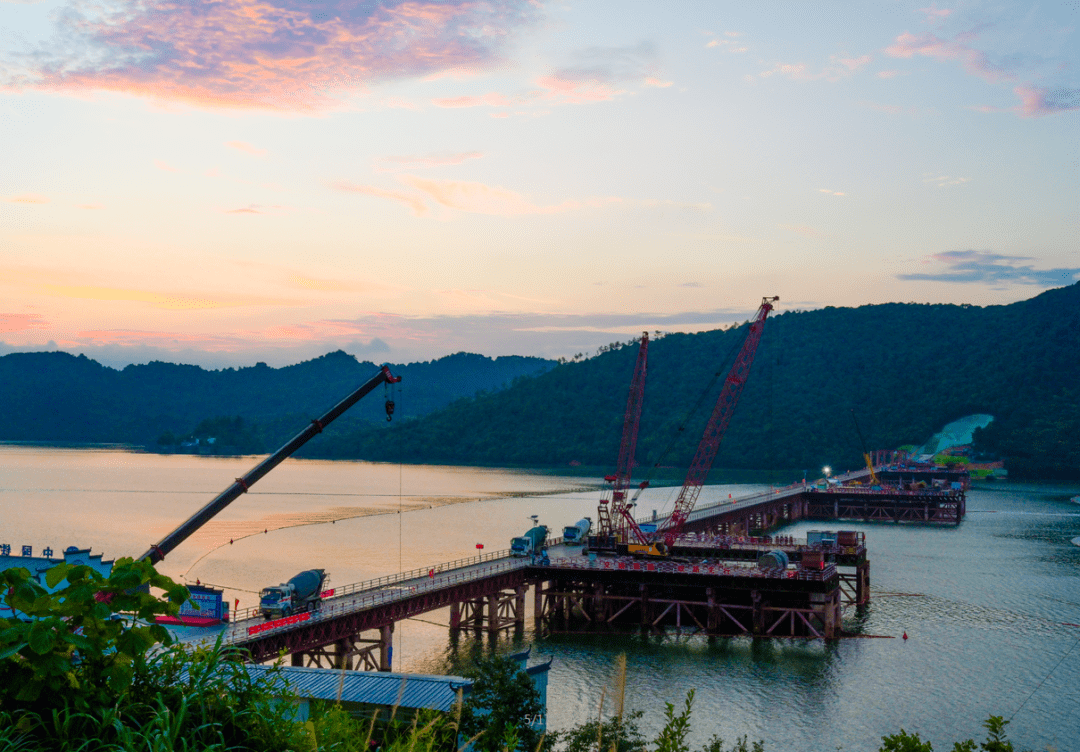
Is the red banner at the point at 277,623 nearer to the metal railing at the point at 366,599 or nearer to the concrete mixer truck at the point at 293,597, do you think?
the metal railing at the point at 366,599

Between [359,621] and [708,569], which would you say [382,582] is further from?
[708,569]

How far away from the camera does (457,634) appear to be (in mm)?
70500

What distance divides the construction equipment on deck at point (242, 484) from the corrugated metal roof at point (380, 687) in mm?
21440

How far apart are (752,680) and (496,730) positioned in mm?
35224

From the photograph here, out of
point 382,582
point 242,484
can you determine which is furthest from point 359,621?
point 382,582

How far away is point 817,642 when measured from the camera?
2771 inches

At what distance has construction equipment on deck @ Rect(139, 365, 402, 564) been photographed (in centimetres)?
5594

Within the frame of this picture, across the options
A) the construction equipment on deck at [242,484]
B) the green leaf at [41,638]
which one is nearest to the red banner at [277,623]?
the construction equipment on deck at [242,484]

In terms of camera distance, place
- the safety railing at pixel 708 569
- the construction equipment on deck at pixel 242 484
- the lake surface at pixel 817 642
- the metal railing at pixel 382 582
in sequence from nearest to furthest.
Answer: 1. the lake surface at pixel 817 642
2. the construction equipment on deck at pixel 242 484
3. the metal railing at pixel 382 582
4. the safety railing at pixel 708 569

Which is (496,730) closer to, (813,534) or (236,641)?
(236,641)

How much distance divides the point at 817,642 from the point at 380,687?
4557cm

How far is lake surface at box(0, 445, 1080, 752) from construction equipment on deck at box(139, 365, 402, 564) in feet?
53.0

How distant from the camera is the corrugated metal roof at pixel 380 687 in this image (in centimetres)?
3284

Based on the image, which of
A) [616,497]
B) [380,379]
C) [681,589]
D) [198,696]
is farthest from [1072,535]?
[198,696]
